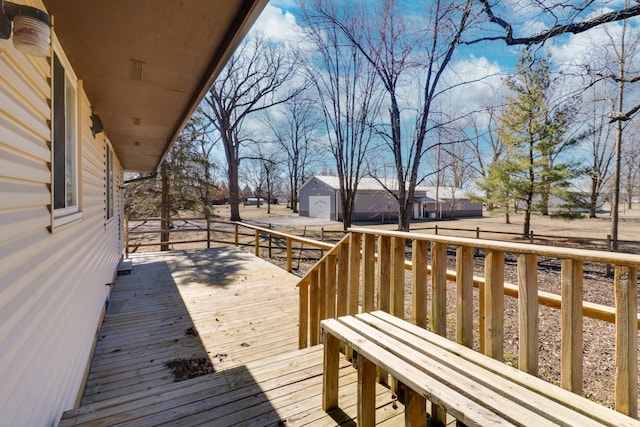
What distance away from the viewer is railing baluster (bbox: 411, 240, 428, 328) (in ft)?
6.30

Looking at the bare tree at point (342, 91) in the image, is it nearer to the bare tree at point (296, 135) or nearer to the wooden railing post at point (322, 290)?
the bare tree at point (296, 135)

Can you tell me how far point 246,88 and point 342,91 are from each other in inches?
299

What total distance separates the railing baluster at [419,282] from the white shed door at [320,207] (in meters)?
23.5

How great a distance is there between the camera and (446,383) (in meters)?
1.31

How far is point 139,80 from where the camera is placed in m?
2.91

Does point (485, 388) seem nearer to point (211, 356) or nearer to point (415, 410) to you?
point (415, 410)

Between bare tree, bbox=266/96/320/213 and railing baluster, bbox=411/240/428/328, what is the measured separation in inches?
606

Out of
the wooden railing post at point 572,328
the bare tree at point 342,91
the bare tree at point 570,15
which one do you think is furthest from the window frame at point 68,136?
the bare tree at point 342,91

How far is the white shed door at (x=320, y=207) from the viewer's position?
25734mm

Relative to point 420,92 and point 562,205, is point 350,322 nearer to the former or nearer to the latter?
point 420,92

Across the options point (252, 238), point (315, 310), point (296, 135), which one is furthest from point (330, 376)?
point (296, 135)

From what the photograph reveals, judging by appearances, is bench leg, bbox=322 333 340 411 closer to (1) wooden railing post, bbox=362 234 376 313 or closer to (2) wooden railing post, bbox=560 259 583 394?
(1) wooden railing post, bbox=362 234 376 313

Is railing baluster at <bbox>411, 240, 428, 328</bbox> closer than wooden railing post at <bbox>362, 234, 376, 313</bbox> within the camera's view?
Yes

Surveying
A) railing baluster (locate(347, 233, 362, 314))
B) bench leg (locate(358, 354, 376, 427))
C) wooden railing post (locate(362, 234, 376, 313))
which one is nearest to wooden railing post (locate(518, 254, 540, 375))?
bench leg (locate(358, 354, 376, 427))
